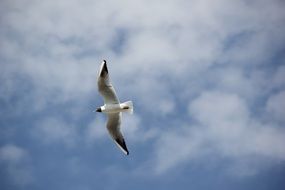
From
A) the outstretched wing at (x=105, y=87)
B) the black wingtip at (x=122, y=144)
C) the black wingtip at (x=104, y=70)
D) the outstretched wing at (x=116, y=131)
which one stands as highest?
the black wingtip at (x=104, y=70)

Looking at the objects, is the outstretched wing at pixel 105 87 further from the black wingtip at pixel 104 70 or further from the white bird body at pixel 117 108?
the white bird body at pixel 117 108

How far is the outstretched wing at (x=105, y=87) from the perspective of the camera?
24516 millimetres

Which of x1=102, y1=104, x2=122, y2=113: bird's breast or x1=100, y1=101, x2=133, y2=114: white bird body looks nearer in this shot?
x1=100, y1=101, x2=133, y2=114: white bird body

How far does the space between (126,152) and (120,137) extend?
0.69 m

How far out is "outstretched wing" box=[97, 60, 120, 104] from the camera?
80.4ft

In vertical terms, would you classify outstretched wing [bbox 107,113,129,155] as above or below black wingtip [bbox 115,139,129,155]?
above

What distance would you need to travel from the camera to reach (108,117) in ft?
84.8

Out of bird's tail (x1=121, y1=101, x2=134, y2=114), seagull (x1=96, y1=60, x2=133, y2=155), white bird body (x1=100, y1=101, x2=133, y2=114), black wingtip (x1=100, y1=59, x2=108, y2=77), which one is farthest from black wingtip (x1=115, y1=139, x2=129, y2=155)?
black wingtip (x1=100, y1=59, x2=108, y2=77)

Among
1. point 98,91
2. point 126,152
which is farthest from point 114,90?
point 126,152

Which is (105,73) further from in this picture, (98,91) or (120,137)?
(120,137)

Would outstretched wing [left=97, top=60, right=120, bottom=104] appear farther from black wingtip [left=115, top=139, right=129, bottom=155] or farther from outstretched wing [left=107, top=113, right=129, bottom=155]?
black wingtip [left=115, top=139, right=129, bottom=155]

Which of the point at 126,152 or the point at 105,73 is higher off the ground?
the point at 105,73

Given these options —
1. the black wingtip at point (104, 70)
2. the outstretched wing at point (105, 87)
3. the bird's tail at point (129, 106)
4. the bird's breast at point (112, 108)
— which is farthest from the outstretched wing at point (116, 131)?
the black wingtip at point (104, 70)

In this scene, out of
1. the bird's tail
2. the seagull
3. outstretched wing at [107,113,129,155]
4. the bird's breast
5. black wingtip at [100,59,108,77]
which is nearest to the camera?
black wingtip at [100,59,108,77]
